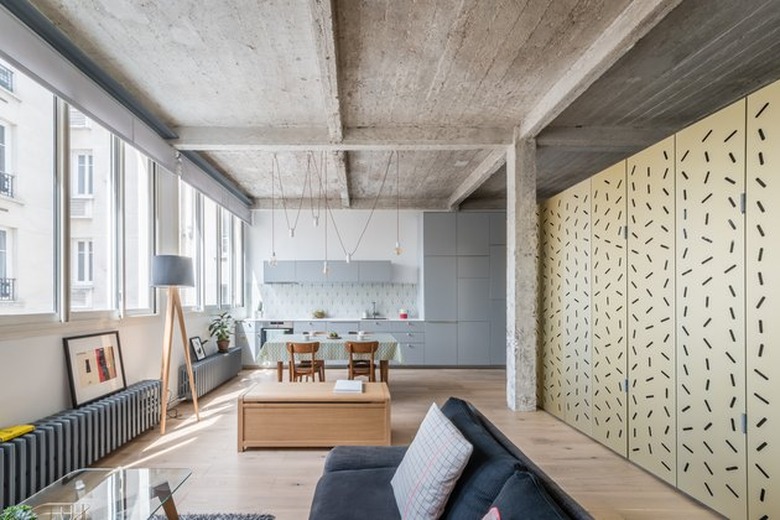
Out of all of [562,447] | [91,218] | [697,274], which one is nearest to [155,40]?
[91,218]

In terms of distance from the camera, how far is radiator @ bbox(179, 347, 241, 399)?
216 inches

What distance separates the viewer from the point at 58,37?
310 centimetres

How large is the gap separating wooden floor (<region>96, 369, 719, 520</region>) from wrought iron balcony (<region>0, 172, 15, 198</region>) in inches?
86.4

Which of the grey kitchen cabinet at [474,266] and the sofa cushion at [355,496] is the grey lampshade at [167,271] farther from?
the grey kitchen cabinet at [474,266]

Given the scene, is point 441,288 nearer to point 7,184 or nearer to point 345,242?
point 345,242

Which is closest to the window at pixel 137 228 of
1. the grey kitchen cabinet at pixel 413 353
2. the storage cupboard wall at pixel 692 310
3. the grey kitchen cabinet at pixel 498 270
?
the grey kitchen cabinet at pixel 413 353

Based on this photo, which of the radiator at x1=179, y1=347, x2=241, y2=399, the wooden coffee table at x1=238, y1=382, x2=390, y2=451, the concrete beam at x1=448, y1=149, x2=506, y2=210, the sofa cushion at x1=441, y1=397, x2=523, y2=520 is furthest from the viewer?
the concrete beam at x1=448, y1=149, x2=506, y2=210

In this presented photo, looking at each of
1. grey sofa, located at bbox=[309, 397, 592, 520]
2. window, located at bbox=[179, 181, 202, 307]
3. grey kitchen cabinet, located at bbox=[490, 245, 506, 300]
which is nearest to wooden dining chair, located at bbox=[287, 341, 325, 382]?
window, located at bbox=[179, 181, 202, 307]

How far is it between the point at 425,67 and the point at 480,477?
3.23 m

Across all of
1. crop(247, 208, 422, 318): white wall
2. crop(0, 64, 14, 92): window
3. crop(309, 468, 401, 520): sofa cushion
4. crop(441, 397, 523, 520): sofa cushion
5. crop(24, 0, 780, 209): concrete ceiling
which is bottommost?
crop(309, 468, 401, 520): sofa cushion

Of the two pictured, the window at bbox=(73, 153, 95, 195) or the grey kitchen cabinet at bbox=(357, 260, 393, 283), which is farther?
the grey kitchen cabinet at bbox=(357, 260, 393, 283)

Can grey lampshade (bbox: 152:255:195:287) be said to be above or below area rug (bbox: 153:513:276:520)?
above

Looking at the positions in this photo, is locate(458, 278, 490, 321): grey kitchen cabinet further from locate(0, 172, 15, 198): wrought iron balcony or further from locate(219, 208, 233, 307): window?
locate(0, 172, 15, 198): wrought iron balcony

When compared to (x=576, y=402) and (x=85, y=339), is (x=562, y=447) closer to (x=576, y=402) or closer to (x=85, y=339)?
(x=576, y=402)
